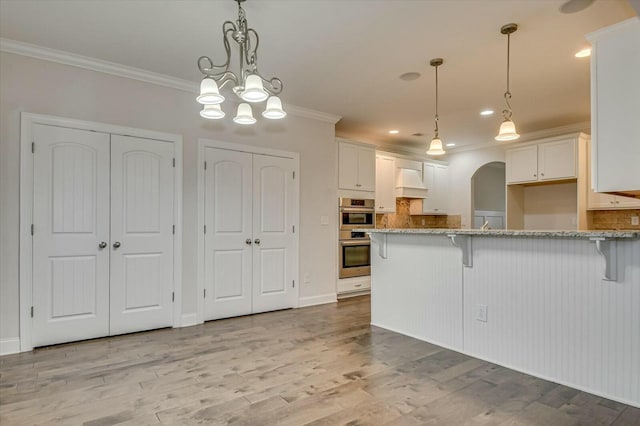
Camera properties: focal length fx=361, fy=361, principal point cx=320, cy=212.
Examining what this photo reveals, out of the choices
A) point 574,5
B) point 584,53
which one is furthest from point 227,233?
point 584,53

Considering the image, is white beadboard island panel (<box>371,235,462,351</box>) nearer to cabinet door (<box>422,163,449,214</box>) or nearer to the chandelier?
the chandelier

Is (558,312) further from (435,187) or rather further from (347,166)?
(435,187)

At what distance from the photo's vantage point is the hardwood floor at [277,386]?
2115 millimetres

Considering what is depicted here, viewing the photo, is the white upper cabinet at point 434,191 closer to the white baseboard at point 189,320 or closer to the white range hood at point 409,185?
the white range hood at point 409,185

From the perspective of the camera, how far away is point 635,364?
88.4 inches

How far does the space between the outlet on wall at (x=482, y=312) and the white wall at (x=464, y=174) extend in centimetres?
447

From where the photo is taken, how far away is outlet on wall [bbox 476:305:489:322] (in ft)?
9.84

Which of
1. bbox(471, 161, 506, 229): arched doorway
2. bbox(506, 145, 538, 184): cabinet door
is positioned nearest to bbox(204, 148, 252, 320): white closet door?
bbox(506, 145, 538, 184): cabinet door

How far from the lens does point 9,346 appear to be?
3.15 metres

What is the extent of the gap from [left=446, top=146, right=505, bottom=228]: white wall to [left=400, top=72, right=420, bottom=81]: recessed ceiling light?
3763 mm

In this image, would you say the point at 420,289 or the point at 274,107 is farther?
the point at 420,289

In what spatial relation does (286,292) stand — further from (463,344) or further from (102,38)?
(102,38)

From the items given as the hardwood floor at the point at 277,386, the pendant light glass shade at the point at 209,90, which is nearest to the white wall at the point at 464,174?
the hardwood floor at the point at 277,386

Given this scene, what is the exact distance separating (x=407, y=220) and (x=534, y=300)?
15.1 ft
